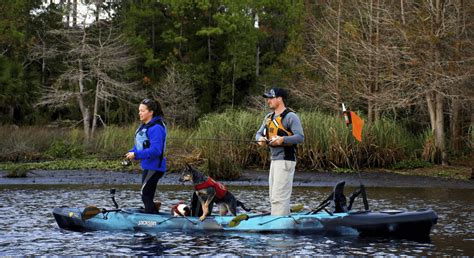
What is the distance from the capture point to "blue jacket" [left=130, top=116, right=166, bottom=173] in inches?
477

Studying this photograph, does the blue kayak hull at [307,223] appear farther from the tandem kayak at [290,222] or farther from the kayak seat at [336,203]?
the kayak seat at [336,203]

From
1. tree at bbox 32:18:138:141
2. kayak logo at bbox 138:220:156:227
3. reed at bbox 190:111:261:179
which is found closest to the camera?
kayak logo at bbox 138:220:156:227

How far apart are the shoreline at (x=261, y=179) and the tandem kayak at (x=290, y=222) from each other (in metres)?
8.82

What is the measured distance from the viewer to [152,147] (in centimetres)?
1211

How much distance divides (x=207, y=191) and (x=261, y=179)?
10.0 meters

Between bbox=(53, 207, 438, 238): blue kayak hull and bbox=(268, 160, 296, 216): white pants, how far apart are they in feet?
0.79

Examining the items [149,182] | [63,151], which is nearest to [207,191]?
[149,182]

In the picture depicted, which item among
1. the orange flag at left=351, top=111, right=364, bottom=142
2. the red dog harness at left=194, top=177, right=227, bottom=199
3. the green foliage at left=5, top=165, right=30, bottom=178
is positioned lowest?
the green foliage at left=5, top=165, right=30, bottom=178

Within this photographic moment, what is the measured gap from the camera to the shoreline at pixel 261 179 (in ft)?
71.3

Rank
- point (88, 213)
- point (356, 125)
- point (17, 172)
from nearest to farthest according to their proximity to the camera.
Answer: point (356, 125), point (88, 213), point (17, 172)

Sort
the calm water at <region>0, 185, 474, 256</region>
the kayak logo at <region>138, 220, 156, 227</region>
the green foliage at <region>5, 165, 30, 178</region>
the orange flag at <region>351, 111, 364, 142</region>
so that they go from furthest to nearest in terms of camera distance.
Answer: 1. the green foliage at <region>5, 165, 30, 178</region>
2. the orange flag at <region>351, 111, 364, 142</region>
3. the kayak logo at <region>138, 220, 156, 227</region>
4. the calm water at <region>0, 185, 474, 256</region>

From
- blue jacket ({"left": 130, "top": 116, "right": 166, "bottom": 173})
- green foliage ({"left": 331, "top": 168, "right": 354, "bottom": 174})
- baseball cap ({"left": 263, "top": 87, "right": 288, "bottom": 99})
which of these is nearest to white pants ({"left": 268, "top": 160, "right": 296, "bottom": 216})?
baseball cap ({"left": 263, "top": 87, "right": 288, "bottom": 99})

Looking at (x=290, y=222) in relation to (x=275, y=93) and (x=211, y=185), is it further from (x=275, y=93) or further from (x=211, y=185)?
(x=275, y=93)

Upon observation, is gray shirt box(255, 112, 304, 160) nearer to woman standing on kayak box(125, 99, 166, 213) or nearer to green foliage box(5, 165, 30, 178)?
woman standing on kayak box(125, 99, 166, 213)
